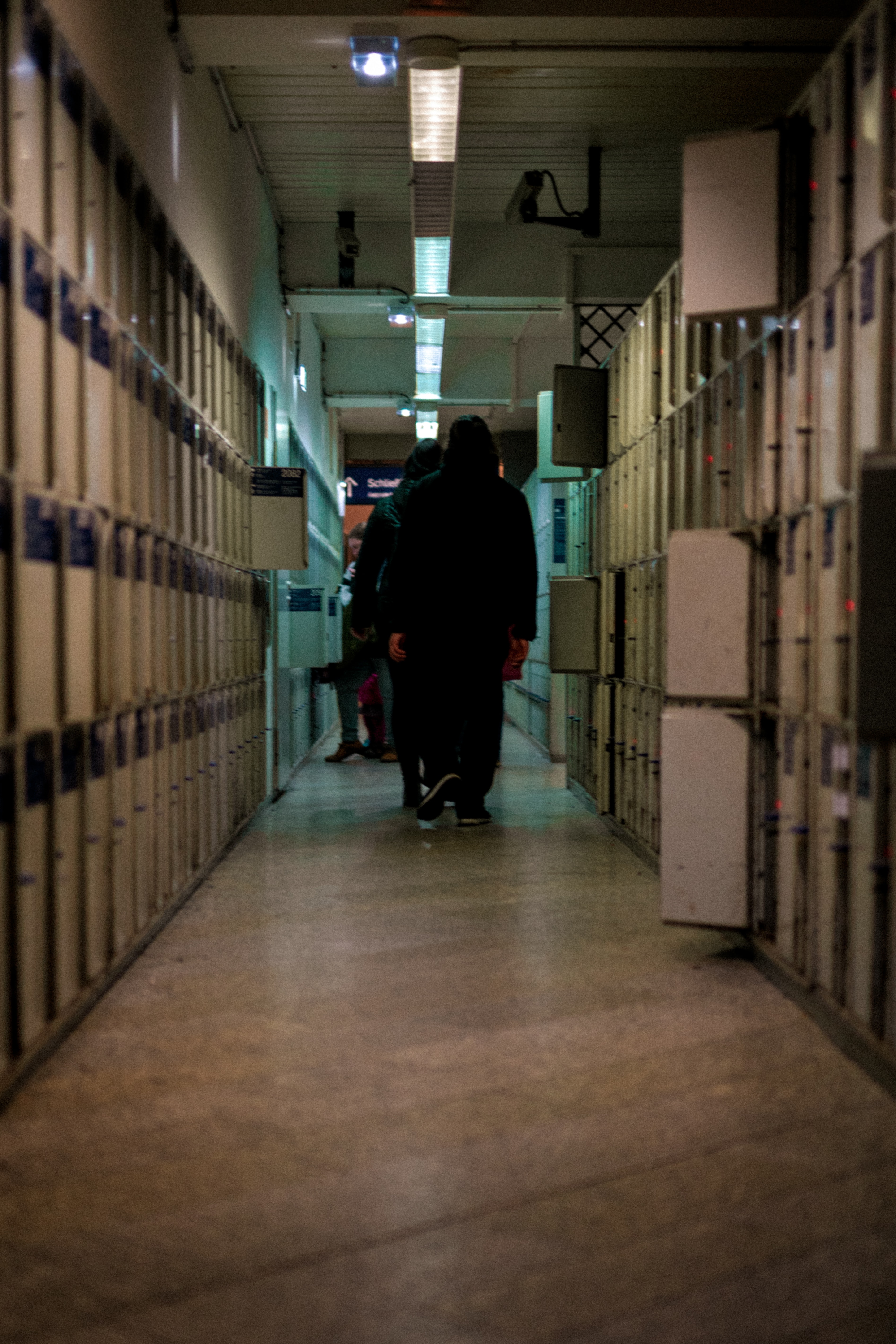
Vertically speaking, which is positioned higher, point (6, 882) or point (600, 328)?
point (600, 328)

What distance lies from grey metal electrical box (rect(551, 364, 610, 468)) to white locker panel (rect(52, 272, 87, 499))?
3264mm

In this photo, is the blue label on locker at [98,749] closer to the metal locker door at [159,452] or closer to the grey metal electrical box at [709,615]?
the metal locker door at [159,452]

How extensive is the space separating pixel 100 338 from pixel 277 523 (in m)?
2.69

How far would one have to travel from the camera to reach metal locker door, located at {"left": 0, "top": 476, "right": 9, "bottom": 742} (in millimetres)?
2092

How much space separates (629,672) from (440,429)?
36.2 feet

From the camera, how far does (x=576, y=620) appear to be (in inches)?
229

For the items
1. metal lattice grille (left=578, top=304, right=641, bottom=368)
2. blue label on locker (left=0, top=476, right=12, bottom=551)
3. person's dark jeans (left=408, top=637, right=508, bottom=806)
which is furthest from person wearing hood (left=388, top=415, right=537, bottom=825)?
blue label on locker (left=0, top=476, right=12, bottom=551)

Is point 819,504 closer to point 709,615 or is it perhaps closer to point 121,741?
point 709,615

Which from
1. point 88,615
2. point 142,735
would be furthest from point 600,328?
point 88,615

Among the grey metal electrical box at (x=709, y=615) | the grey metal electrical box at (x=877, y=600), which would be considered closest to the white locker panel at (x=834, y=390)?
the grey metal electrical box at (x=709, y=615)

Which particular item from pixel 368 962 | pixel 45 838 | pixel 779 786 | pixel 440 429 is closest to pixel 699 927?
pixel 779 786

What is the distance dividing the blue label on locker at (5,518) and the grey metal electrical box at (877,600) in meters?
1.40

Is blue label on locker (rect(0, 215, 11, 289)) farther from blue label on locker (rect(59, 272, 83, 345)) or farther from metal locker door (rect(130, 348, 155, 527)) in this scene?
metal locker door (rect(130, 348, 155, 527))

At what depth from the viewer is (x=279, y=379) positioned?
7.06 meters
